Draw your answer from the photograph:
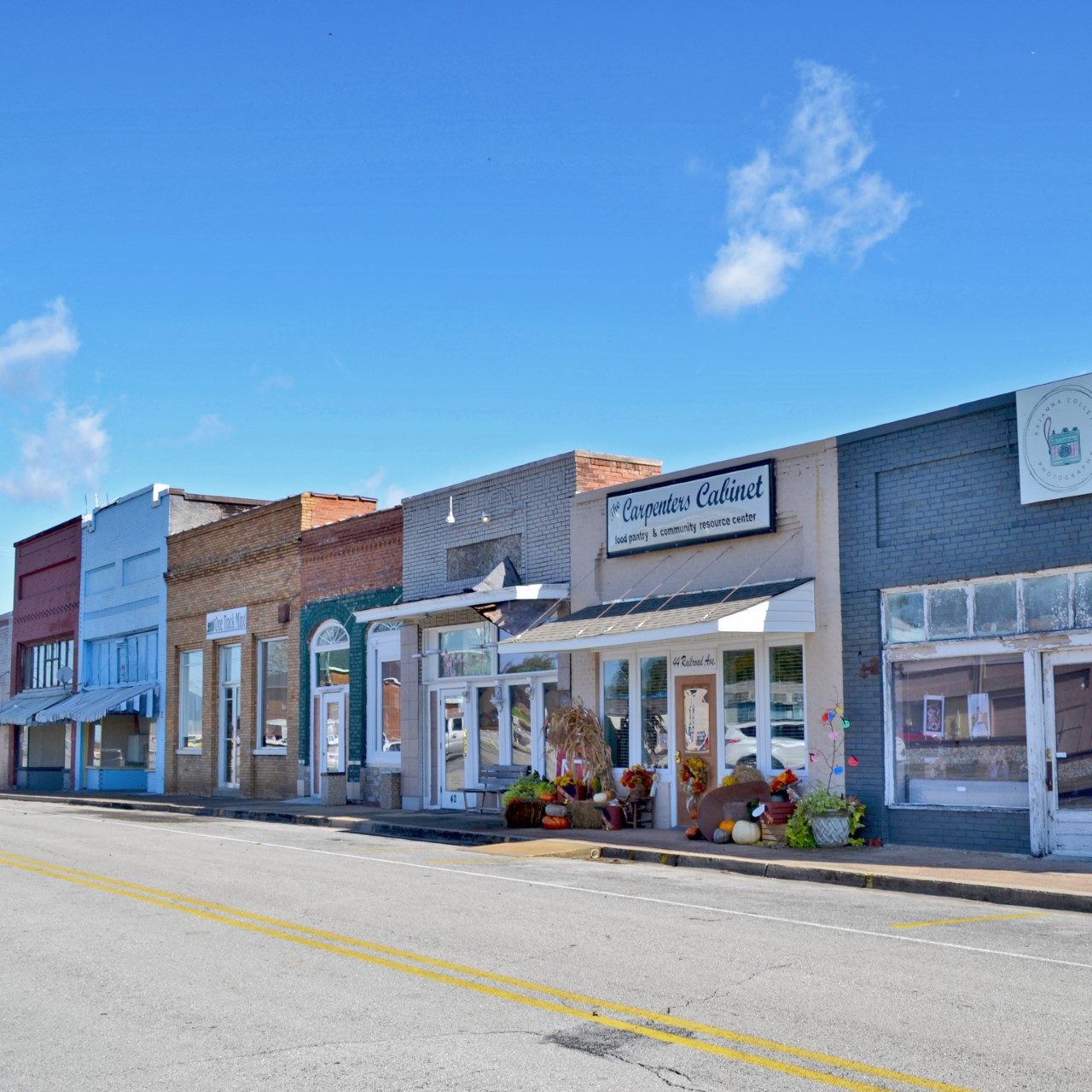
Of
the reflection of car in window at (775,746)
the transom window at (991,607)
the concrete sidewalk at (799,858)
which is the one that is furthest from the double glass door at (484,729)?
the transom window at (991,607)

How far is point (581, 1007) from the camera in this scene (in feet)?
25.2

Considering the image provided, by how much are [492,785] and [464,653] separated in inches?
101

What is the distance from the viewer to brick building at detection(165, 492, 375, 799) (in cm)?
3123

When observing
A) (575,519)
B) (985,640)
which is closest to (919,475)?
(985,640)

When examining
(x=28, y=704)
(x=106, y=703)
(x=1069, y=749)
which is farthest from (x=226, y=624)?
(x=1069, y=749)

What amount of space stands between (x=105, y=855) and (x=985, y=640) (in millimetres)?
10969

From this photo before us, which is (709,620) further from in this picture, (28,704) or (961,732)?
(28,704)

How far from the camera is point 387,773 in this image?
1069 inches

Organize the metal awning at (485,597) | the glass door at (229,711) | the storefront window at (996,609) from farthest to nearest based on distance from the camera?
the glass door at (229,711) → the metal awning at (485,597) → the storefront window at (996,609)

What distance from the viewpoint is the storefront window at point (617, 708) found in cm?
2170

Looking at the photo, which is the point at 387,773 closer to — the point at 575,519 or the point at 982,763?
the point at 575,519

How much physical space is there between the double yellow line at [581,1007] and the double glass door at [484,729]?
12.0 meters

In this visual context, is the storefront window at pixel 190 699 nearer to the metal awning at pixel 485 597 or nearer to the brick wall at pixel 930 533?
the metal awning at pixel 485 597

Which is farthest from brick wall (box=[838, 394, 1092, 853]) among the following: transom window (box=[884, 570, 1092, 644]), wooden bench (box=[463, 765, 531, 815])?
wooden bench (box=[463, 765, 531, 815])
